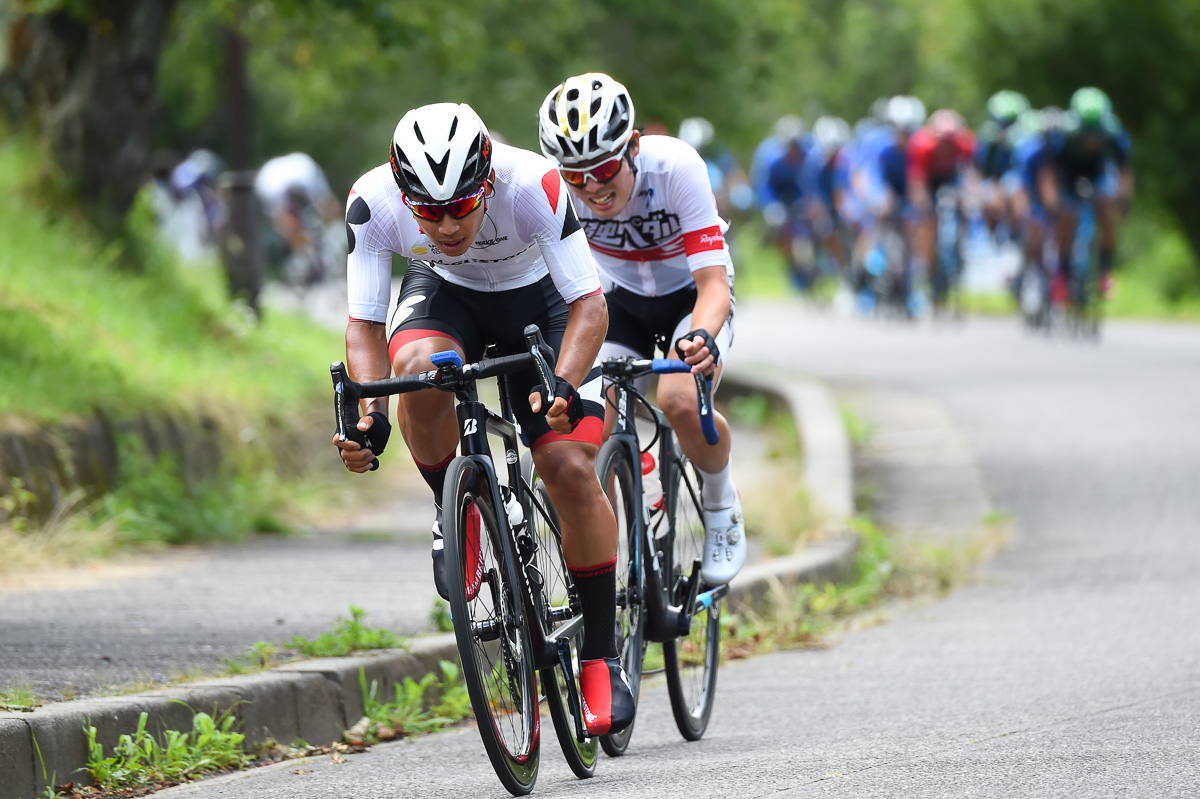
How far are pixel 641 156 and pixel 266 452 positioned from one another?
17.5ft

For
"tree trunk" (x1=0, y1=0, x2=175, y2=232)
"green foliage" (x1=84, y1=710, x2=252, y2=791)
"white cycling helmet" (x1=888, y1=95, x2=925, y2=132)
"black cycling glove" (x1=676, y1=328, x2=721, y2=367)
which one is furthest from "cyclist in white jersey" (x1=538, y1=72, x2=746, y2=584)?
"white cycling helmet" (x1=888, y1=95, x2=925, y2=132)

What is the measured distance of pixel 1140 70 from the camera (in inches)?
1126

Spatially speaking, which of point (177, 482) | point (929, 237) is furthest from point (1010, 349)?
point (177, 482)

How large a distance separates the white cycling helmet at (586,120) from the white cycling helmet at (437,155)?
92 cm

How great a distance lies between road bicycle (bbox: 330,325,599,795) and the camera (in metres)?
4.66

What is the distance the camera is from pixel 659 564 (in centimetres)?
589

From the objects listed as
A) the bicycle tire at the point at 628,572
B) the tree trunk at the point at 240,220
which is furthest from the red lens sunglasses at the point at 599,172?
the tree trunk at the point at 240,220

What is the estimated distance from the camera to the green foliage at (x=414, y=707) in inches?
233

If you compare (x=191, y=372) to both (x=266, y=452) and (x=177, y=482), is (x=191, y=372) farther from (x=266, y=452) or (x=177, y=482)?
(x=177, y=482)

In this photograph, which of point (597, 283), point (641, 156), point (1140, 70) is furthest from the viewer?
point (1140, 70)

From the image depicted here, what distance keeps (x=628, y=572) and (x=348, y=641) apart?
41.8 inches

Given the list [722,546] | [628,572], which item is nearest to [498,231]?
[628,572]

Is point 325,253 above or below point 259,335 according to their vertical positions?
above

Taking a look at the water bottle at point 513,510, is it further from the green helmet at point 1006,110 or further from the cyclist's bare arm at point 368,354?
the green helmet at point 1006,110
